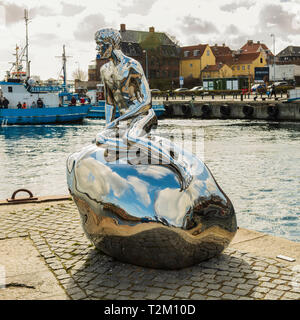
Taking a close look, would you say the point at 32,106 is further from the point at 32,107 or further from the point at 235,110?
the point at 235,110

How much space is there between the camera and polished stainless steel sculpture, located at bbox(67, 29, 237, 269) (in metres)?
5.40

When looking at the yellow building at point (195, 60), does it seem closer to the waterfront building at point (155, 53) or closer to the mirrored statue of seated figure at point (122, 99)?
the waterfront building at point (155, 53)

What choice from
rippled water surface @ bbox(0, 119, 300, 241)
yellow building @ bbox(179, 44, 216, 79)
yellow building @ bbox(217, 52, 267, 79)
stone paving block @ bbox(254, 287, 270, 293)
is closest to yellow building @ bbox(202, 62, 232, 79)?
yellow building @ bbox(179, 44, 216, 79)

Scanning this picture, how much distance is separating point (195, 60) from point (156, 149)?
93287mm

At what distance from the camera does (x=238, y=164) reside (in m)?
18.8

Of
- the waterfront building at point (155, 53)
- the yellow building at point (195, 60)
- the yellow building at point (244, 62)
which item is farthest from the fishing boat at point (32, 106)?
the yellow building at point (244, 62)

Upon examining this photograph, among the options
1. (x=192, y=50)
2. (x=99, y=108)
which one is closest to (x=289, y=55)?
(x=192, y=50)

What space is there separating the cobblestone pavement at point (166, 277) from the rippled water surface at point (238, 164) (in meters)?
3.93

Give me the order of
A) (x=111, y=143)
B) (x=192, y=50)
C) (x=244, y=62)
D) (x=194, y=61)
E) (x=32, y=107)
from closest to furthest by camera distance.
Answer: (x=111, y=143) → (x=32, y=107) → (x=194, y=61) → (x=244, y=62) → (x=192, y=50)
